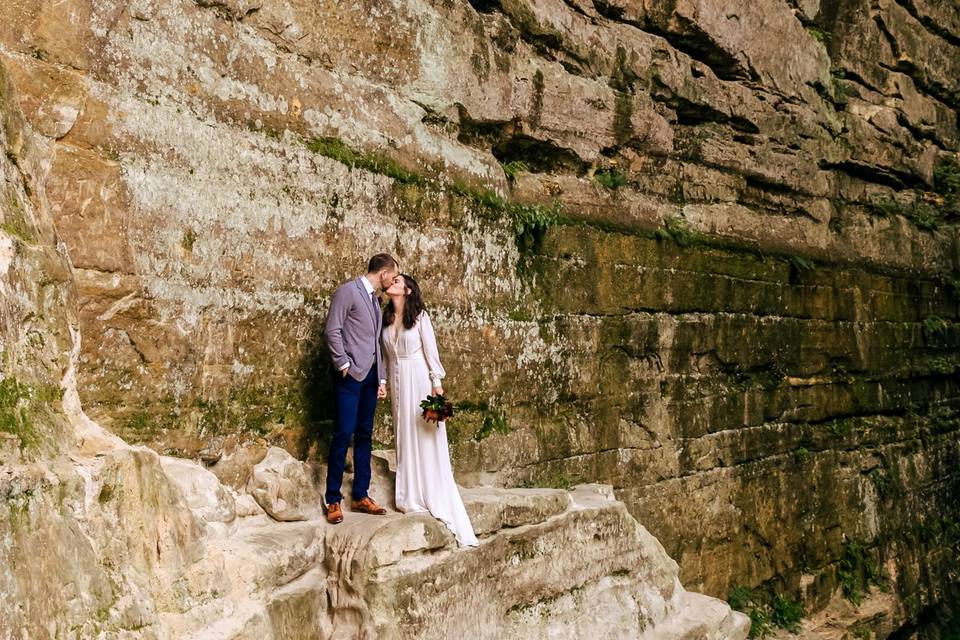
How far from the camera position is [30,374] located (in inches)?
160

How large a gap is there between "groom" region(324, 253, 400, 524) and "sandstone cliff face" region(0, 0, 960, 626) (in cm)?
41

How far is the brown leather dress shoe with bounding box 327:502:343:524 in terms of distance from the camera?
5.73m

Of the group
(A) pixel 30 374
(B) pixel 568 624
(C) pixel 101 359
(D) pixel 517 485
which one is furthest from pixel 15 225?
(D) pixel 517 485

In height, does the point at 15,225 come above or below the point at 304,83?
below

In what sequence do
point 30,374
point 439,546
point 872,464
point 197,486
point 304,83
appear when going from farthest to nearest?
point 872,464 → point 304,83 → point 439,546 → point 197,486 → point 30,374

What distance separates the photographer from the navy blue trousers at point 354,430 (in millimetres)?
5848

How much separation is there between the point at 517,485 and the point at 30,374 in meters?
4.43

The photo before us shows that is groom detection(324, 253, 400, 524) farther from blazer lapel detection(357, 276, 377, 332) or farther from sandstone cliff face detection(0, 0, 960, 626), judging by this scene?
sandstone cliff face detection(0, 0, 960, 626)

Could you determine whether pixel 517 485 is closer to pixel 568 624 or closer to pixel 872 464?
pixel 568 624

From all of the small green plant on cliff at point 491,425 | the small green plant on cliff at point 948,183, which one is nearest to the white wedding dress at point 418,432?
the small green plant on cliff at point 491,425

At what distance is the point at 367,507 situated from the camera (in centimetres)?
603

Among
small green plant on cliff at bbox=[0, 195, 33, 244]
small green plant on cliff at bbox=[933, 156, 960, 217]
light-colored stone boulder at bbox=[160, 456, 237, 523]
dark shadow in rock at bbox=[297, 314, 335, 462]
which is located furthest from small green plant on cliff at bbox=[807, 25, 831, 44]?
small green plant on cliff at bbox=[0, 195, 33, 244]

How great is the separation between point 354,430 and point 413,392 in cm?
45

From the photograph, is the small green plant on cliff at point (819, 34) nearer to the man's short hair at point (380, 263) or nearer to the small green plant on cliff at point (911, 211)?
the small green plant on cliff at point (911, 211)
